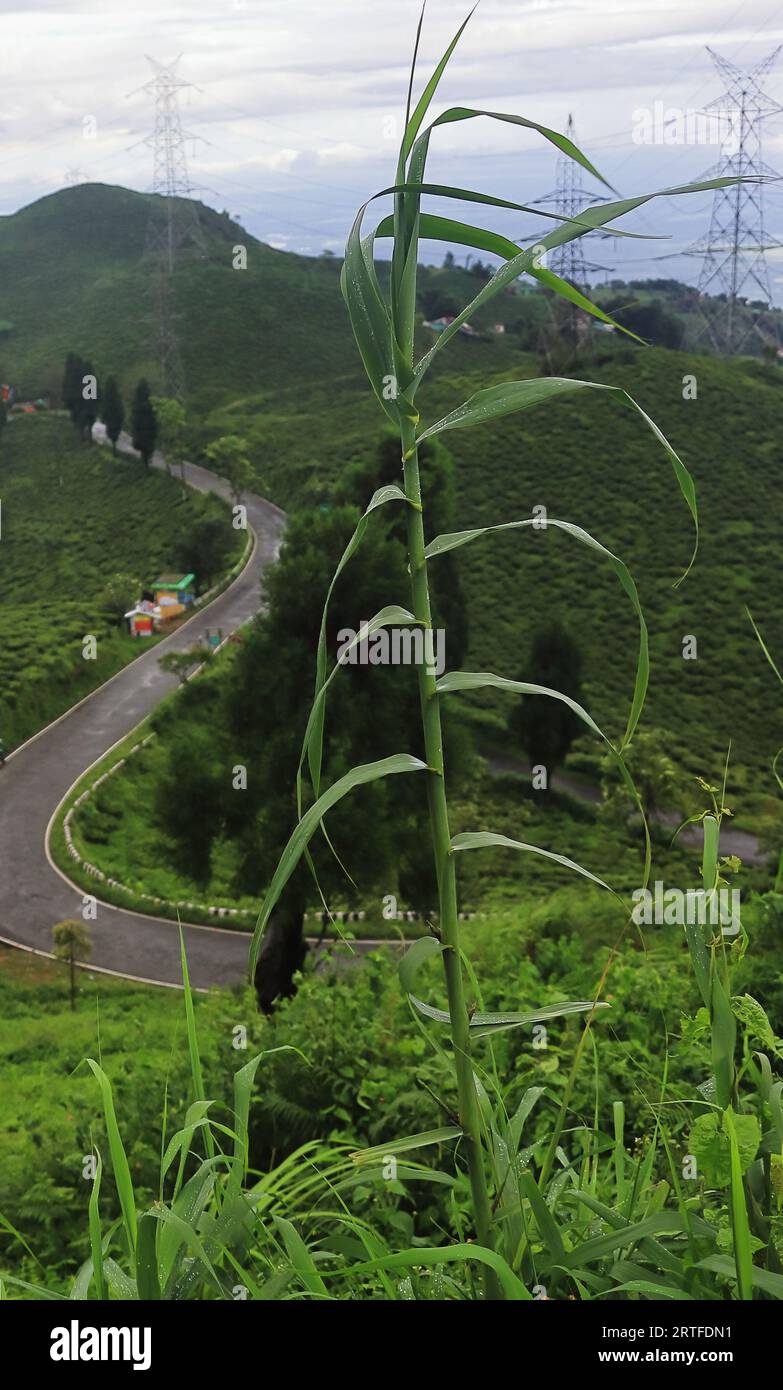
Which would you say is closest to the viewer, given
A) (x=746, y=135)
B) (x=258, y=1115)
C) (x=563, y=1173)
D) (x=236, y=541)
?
(x=563, y=1173)

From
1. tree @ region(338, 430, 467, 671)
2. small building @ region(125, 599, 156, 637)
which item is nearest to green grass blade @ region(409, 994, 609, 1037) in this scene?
tree @ region(338, 430, 467, 671)

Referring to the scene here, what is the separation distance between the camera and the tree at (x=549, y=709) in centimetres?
2148

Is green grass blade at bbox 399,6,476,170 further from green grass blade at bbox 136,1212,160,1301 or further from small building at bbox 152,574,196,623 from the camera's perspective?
small building at bbox 152,574,196,623

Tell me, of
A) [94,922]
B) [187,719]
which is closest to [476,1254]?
[187,719]

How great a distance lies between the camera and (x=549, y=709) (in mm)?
21547

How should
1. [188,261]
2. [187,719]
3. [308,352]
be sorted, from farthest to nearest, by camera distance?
[188,261], [308,352], [187,719]

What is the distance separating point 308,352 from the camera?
2312 inches

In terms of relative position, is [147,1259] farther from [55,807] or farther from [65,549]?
[65,549]

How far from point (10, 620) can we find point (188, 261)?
45.5 m

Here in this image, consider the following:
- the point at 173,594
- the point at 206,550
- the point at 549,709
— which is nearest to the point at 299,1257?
the point at 549,709

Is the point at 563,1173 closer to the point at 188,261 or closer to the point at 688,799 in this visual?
→ the point at 688,799

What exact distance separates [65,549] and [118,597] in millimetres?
6987

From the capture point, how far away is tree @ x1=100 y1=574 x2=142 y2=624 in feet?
99.9

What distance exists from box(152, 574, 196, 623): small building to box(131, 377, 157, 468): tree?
9601 mm
